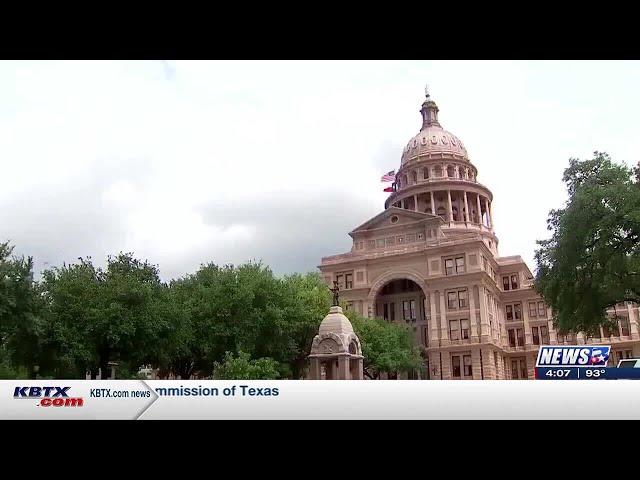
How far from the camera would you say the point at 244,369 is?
24734mm

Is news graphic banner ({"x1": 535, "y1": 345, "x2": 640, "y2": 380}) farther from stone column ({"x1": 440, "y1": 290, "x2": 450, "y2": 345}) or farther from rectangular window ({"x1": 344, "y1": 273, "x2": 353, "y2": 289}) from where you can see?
rectangular window ({"x1": 344, "y1": 273, "x2": 353, "y2": 289})

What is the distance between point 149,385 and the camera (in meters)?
10.4

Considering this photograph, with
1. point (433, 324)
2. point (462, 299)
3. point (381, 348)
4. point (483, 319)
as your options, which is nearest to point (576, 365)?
point (381, 348)

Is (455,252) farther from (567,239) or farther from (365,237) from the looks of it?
(567,239)

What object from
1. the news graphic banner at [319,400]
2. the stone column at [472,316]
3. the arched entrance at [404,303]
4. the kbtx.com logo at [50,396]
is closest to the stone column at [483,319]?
the stone column at [472,316]

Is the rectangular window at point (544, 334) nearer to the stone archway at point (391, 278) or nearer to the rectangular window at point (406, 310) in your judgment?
the stone archway at point (391, 278)

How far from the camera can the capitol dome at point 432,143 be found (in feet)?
195

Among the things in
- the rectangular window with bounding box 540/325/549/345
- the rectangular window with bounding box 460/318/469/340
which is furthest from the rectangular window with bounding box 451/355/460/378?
the rectangular window with bounding box 540/325/549/345

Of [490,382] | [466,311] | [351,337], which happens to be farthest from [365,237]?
[490,382]

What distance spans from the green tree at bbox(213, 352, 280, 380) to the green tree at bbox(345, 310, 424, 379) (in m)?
9.24

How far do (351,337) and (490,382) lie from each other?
16516 mm

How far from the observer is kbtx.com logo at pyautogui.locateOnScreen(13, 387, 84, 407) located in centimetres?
1036

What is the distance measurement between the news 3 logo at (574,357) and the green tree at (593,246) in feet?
26.0
